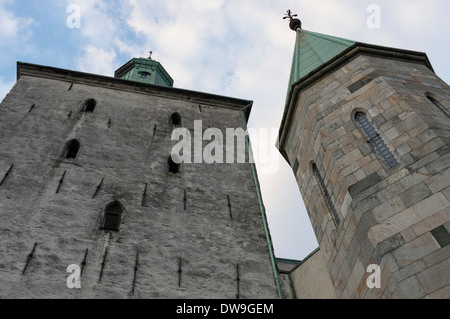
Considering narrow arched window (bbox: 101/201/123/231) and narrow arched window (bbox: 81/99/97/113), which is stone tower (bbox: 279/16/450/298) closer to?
narrow arched window (bbox: 101/201/123/231)

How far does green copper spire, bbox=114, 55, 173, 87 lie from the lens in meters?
21.2

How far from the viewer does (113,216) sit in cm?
1062

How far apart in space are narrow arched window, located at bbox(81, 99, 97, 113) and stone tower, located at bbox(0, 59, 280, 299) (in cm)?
6

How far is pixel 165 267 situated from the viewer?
31.2 feet

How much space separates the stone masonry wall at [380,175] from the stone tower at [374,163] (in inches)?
0.7

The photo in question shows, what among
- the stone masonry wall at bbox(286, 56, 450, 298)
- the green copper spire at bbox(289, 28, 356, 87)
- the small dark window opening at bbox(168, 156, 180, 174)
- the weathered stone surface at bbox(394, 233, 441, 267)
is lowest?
the weathered stone surface at bbox(394, 233, 441, 267)

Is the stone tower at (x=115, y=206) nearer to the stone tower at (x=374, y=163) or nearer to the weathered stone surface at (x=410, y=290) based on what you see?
the stone tower at (x=374, y=163)

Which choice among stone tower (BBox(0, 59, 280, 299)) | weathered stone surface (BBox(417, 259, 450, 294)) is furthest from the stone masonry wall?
stone tower (BBox(0, 59, 280, 299))

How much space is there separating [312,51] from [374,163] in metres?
5.99

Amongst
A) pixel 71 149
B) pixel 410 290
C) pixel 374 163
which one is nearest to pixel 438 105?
pixel 374 163

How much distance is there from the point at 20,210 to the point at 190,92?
829 centimetres

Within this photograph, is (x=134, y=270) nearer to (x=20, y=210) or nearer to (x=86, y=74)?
(x=20, y=210)

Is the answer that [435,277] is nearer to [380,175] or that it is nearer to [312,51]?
[380,175]
